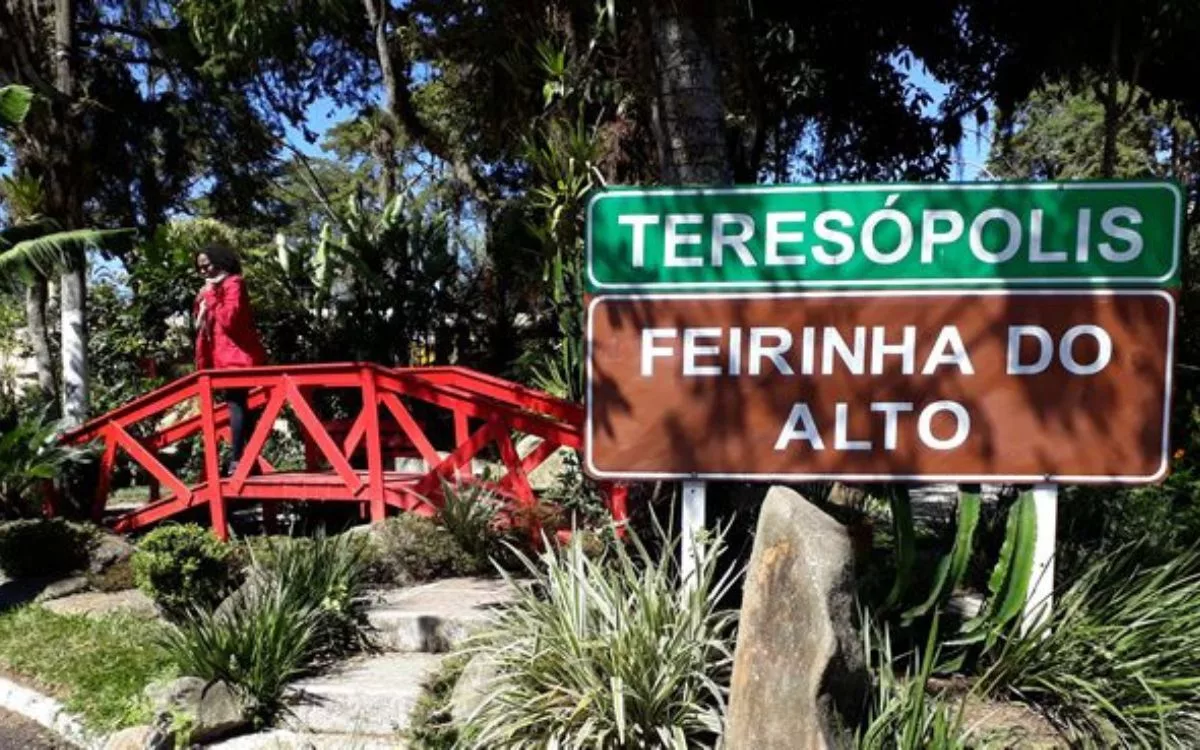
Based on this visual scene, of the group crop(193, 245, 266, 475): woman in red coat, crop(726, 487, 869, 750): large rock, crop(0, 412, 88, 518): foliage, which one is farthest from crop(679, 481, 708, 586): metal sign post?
crop(0, 412, 88, 518): foliage

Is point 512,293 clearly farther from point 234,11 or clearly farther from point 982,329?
point 982,329

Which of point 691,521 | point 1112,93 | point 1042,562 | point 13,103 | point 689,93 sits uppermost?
point 1112,93

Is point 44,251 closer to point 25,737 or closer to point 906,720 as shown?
point 25,737

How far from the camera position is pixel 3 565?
7.40 metres

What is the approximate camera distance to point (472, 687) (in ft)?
13.7

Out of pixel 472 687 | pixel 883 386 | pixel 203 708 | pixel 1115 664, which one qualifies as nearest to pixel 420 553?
pixel 203 708

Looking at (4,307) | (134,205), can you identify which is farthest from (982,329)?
(4,307)

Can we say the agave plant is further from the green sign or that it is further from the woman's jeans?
the green sign

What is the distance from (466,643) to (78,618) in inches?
119

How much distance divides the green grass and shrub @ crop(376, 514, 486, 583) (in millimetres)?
1382

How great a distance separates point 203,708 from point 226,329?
169 inches

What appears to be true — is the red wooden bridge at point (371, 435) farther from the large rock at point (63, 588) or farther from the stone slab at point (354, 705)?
the stone slab at point (354, 705)

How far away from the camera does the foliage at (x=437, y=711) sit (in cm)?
410

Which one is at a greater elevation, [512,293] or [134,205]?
[134,205]
